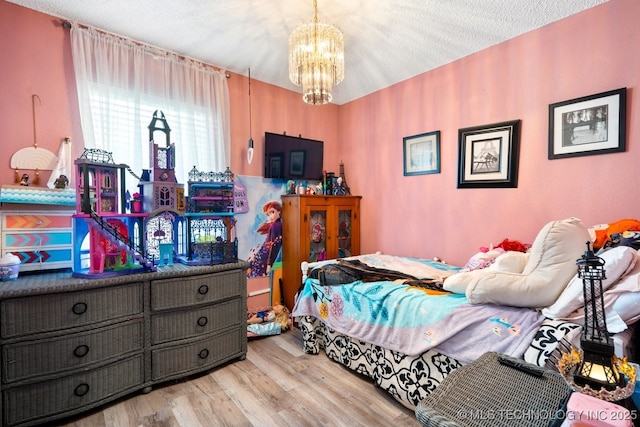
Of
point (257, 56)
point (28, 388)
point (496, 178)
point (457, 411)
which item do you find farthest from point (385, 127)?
point (28, 388)

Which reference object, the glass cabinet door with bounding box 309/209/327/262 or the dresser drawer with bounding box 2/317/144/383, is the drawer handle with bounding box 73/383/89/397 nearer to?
the dresser drawer with bounding box 2/317/144/383

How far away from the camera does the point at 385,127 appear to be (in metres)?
3.36

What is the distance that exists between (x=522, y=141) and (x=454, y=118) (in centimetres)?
61

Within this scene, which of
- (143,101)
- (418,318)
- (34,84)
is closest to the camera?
(418,318)

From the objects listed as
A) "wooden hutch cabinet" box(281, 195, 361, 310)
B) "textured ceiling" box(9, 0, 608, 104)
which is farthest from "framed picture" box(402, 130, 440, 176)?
"wooden hutch cabinet" box(281, 195, 361, 310)

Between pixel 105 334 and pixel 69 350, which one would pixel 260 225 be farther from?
pixel 69 350

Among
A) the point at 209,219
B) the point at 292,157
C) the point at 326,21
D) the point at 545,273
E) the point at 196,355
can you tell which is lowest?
the point at 196,355

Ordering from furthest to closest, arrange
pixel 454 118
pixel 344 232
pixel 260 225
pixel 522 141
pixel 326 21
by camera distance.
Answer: pixel 344 232, pixel 260 225, pixel 454 118, pixel 522 141, pixel 326 21

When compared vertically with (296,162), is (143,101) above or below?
above

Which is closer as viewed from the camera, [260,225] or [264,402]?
[264,402]

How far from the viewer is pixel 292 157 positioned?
11.0 feet

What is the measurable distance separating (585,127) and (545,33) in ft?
2.50

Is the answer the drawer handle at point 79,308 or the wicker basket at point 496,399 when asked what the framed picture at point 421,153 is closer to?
the wicker basket at point 496,399

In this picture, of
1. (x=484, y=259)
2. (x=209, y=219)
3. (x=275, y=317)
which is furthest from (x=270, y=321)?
(x=484, y=259)
